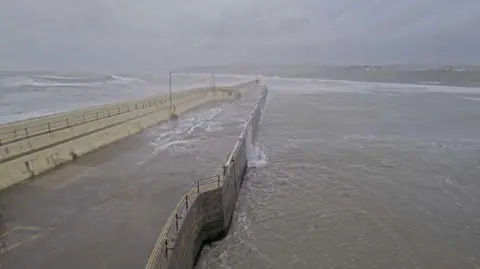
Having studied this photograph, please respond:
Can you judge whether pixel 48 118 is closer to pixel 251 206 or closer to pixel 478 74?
pixel 251 206

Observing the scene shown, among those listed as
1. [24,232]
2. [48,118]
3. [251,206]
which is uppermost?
[48,118]

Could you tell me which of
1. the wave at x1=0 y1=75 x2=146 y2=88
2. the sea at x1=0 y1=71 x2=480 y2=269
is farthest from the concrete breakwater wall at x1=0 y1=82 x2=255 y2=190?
the wave at x1=0 y1=75 x2=146 y2=88

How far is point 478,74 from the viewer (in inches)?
5010

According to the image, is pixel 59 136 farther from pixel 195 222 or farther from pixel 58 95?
pixel 58 95

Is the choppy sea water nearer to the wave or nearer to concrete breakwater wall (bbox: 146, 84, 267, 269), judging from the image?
the wave

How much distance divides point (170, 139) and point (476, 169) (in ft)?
61.4

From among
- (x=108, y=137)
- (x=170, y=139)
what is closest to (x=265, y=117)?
(x=170, y=139)

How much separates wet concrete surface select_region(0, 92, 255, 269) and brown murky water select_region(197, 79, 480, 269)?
2.49 m

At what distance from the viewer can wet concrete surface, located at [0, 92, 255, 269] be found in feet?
29.6

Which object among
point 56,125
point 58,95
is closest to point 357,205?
point 56,125

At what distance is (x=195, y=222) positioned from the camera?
11.0 m

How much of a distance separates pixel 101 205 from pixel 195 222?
3460 mm

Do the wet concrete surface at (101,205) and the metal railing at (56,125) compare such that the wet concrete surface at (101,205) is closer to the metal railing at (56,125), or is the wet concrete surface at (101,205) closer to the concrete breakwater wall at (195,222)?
the concrete breakwater wall at (195,222)

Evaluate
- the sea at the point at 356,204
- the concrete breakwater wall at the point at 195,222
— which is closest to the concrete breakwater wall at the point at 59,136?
the concrete breakwater wall at the point at 195,222
